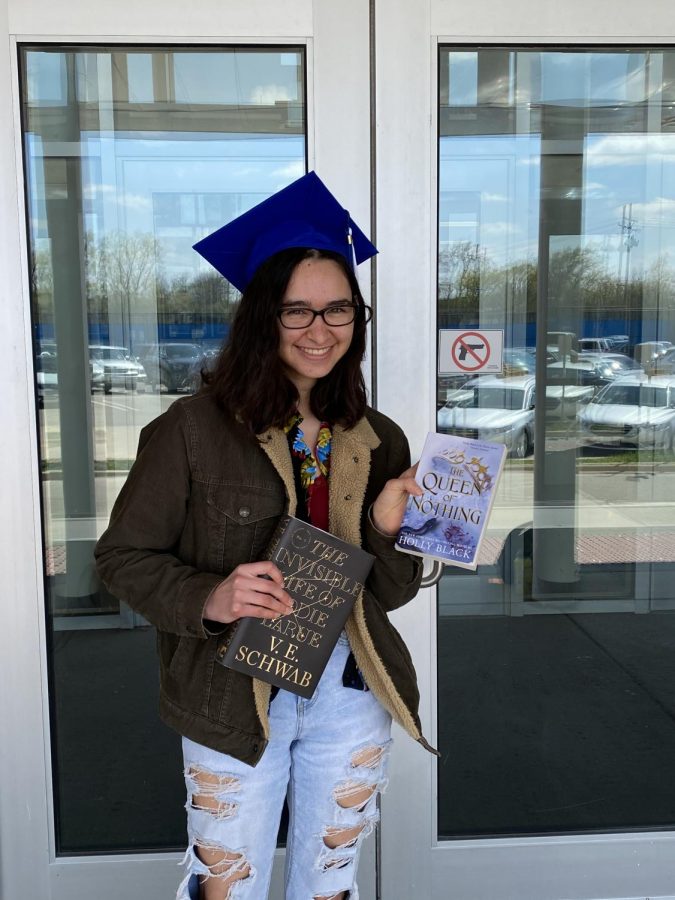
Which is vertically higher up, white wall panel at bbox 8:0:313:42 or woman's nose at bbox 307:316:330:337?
white wall panel at bbox 8:0:313:42

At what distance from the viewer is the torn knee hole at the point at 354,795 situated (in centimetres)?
171

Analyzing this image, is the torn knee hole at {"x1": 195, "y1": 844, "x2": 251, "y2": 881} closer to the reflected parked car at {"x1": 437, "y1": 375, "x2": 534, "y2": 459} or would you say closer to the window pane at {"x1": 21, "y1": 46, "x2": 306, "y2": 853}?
the window pane at {"x1": 21, "y1": 46, "x2": 306, "y2": 853}

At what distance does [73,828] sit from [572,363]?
2.03m

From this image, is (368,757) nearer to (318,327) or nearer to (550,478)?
(318,327)

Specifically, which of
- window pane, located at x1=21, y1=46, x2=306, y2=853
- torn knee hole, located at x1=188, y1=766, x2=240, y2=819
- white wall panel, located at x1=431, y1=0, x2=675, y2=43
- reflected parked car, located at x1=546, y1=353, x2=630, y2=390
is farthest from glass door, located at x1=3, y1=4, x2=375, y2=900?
torn knee hole, located at x1=188, y1=766, x2=240, y2=819

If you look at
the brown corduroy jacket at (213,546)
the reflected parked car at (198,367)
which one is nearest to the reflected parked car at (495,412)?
the reflected parked car at (198,367)

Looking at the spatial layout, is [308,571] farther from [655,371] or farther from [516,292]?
[655,371]

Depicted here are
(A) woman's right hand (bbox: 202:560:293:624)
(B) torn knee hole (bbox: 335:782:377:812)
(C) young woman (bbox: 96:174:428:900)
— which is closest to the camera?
(A) woman's right hand (bbox: 202:560:293:624)

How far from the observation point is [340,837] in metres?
1.74

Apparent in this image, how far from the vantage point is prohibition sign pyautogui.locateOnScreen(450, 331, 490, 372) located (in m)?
2.44

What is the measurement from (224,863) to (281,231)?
1217 mm

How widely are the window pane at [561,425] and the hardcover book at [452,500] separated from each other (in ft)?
2.88

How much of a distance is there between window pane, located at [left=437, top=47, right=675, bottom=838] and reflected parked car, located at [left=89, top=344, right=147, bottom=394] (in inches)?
34.3

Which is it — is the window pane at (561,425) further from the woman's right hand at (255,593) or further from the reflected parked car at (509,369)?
the woman's right hand at (255,593)
